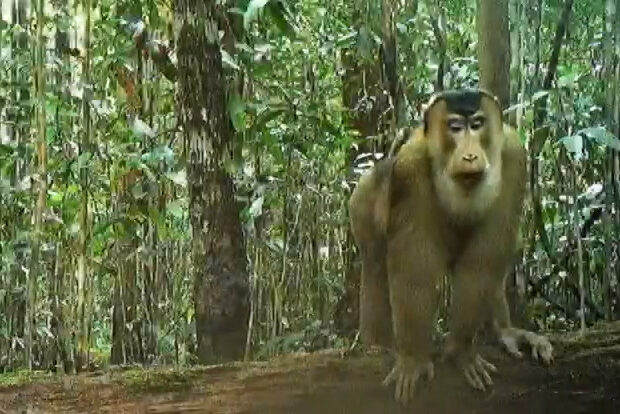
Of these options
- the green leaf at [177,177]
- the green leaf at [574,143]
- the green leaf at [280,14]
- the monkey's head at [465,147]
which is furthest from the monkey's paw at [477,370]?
the green leaf at [177,177]

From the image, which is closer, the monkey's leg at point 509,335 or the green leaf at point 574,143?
the monkey's leg at point 509,335

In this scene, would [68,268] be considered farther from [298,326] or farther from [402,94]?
[402,94]

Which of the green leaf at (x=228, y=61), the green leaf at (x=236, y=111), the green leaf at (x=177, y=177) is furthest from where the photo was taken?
the green leaf at (x=177, y=177)

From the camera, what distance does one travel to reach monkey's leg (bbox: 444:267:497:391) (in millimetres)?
2650

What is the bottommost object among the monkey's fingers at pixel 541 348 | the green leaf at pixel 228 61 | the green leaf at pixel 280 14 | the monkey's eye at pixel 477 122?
the monkey's fingers at pixel 541 348

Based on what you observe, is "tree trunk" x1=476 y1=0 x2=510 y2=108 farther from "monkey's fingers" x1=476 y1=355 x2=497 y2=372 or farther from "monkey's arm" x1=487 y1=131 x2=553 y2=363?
"monkey's fingers" x1=476 y1=355 x2=497 y2=372

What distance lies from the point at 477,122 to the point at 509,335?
0.63 meters

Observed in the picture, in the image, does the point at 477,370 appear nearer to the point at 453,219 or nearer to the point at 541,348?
the point at 541,348

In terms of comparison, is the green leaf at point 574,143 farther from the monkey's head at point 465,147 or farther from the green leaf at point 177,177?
the green leaf at point 177,177

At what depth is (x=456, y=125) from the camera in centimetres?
272

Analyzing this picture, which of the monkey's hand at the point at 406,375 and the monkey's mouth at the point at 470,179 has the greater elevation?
the monkey's mouth at the point at 470,179

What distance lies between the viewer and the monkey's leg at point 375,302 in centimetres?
301

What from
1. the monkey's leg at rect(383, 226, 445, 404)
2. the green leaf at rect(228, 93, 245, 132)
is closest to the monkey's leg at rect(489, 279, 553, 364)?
the monkey's leg at rect(383, 226, 445, 404)

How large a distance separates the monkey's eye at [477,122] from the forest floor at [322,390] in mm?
647
